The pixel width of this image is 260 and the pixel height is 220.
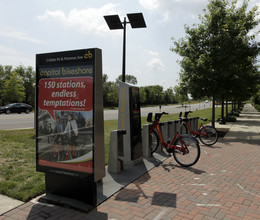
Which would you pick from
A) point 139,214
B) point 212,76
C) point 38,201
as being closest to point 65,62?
point 38,201

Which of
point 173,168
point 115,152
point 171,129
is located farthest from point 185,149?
point 171,129

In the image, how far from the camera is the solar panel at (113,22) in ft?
28.1

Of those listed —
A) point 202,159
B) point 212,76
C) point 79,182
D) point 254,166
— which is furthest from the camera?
point 212,76

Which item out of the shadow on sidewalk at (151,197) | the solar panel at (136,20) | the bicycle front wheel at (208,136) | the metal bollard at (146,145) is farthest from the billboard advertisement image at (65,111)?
the bicycle front wheel at (208,136)

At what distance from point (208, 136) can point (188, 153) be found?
324cm

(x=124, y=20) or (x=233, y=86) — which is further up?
(x=124, y=20)

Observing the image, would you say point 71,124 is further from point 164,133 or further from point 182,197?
point 164,133

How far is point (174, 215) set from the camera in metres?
3.33

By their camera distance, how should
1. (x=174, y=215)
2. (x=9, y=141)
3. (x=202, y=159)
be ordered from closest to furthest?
(x=174, y=215), (x=202, y=159), (x=9, y=141)

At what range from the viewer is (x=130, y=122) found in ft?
19.1

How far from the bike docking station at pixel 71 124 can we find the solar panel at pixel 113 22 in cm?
528

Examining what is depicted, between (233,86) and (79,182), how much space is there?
35.8ft

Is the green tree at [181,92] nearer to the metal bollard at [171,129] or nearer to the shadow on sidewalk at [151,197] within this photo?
the metal bollard at [171,129]

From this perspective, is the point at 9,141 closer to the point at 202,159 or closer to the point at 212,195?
the point at 202,159
